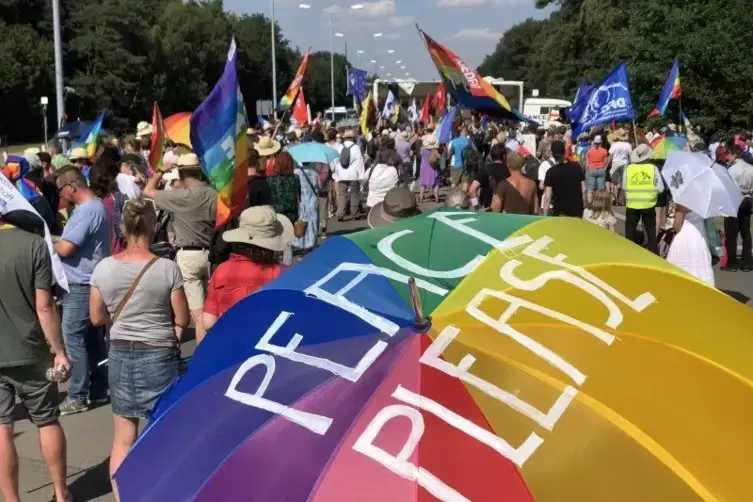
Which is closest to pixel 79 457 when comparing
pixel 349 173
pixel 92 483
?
pixel 92 483

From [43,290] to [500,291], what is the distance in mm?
2896

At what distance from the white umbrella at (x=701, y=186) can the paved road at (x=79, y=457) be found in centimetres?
443

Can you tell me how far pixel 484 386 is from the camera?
→ 1.80 metres

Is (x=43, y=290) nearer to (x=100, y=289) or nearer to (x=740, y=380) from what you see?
(x=100, y=289)

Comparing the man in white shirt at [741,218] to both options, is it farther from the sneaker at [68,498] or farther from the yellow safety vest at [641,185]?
the sneaker at [68,498]

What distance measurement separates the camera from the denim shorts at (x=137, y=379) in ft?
13.5

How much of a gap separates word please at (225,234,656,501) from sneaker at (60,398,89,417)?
427 centimetres

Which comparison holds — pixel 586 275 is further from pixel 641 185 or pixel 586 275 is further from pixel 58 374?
pixel 641 185

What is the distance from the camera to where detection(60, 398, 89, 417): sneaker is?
5789 mm

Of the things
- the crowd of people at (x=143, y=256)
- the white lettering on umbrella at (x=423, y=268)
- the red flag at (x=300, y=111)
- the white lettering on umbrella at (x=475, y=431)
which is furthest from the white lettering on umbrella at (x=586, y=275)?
the red flag at (x=300, y=111)

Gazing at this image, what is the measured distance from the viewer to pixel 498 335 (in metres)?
1.90

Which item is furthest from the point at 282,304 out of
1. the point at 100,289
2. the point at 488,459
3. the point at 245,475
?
the point at 100,289

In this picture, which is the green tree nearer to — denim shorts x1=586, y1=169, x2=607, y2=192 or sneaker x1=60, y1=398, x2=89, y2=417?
denim shorts x1=586, y1=169, x2=607, y2=192

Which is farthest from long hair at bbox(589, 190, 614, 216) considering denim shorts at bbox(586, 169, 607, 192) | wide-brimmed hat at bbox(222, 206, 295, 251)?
denim shorts at bbox(586, 169, 607, 192)
